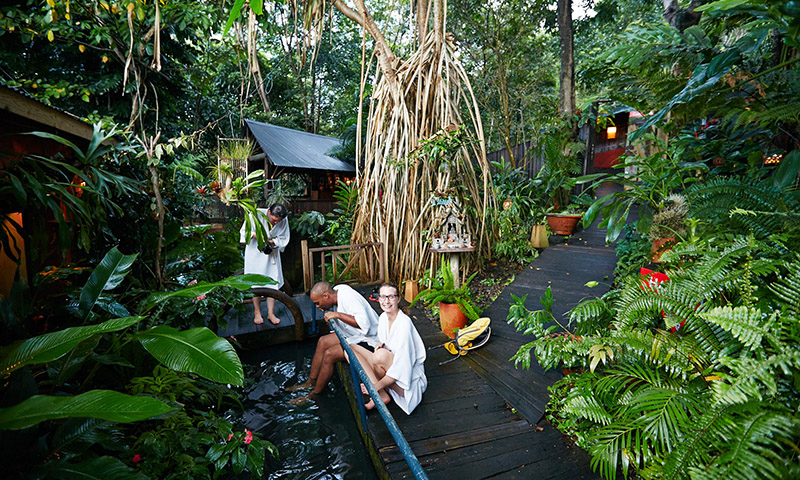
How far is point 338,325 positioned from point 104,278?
1.51m

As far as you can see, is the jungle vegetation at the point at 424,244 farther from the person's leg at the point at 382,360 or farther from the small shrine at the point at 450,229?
the person's leg at the point at 382,360

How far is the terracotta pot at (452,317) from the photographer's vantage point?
11.3 ft

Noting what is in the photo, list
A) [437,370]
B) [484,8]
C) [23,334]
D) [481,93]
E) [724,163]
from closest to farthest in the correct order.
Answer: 1. [23,334]
2. [437,370]
3. [724,163]
4. [484,8]
5. [481,93]

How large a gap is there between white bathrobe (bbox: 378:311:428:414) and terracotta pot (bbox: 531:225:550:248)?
11.4 ft

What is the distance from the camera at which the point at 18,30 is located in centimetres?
417

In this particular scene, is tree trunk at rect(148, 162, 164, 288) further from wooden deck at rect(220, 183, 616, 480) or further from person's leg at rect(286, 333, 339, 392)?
person's leg at rect(286, 333, 339, 392)

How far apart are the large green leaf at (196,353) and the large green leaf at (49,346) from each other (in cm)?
17

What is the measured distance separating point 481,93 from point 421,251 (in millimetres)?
5383

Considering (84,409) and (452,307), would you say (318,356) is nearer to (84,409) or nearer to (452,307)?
(452,307)

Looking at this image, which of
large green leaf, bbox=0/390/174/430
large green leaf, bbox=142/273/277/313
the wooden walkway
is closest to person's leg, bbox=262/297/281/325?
the wooden walkway

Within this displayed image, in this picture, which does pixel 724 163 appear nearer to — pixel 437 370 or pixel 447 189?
pixel 447 189

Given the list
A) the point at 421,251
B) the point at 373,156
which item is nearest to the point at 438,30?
the point at 373,156

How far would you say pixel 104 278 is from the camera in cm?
189

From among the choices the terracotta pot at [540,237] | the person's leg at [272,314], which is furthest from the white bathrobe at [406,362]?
the terracotta pot at [540,237]
